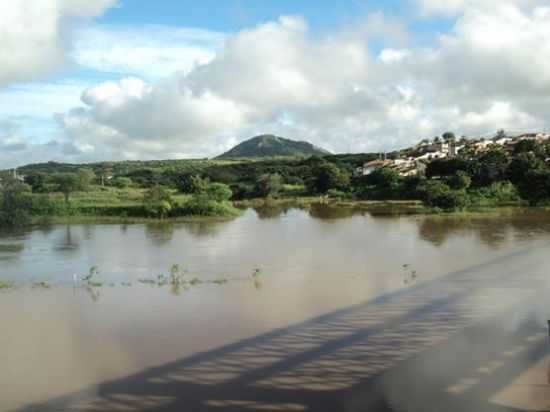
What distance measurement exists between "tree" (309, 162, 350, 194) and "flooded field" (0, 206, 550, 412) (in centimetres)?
2828

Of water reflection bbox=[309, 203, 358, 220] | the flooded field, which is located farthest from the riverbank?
the flooded field

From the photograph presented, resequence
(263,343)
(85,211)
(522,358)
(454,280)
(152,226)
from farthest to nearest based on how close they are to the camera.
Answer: (85,211) < (152,226) < (454,280) < (263,343) < (522,358)

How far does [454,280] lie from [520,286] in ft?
4.68

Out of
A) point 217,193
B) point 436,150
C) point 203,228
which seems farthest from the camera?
point 436,150

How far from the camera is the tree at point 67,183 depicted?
38.5 metres

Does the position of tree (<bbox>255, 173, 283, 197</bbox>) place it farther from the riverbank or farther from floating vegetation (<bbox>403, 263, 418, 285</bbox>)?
floating vegetation (<bbox>403, 263, 418, 285</bbox>)

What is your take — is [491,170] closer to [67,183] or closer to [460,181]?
[460,181]

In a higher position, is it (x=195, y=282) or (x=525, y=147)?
(x=525, y=147)

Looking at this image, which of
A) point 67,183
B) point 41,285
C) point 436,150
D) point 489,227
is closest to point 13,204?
point 67,183

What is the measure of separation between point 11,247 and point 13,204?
1039cm

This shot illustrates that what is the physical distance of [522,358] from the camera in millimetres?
7809

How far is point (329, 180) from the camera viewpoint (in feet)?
165

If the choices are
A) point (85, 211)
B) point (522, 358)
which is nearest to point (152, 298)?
point (522, 358)

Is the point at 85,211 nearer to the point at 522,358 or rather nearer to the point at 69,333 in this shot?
the point at 69,333
